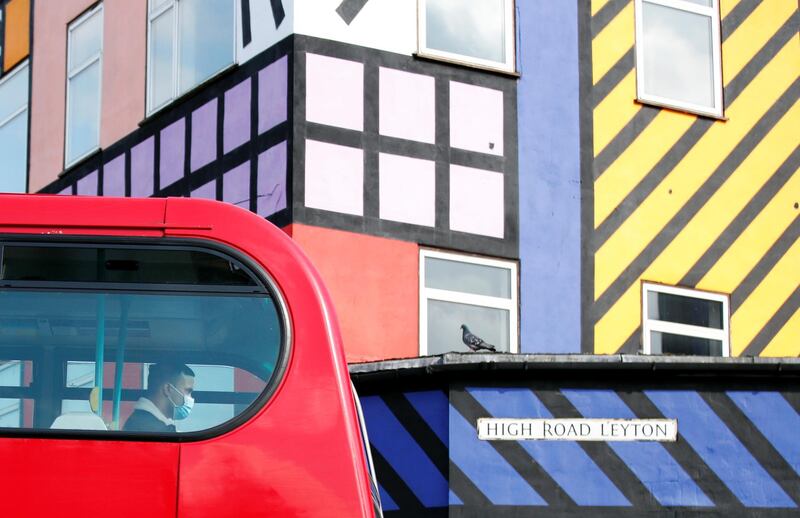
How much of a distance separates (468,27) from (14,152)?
7150mm

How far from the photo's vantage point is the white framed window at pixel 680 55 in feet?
60.7

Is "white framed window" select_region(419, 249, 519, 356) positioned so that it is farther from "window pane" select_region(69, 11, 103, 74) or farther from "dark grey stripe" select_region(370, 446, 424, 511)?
"window pane" select_region(69, 11, 103, 74)

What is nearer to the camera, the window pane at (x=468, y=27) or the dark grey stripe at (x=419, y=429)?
the dark grey stripe at (x=419, y=429)

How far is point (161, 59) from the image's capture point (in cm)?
1909

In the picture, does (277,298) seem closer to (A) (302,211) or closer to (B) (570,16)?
(A) (302,211)

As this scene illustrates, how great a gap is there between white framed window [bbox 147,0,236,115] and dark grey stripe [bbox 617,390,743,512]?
209 inches

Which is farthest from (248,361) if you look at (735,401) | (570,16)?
Result: (570,16)

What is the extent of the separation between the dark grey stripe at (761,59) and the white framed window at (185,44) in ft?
16.6

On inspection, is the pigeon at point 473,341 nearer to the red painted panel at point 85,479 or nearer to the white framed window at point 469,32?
the white framed window at point 469,32

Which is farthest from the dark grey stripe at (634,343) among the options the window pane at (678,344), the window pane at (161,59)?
the window pane at (161,59)

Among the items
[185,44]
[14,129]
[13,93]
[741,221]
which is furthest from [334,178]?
[13,93]

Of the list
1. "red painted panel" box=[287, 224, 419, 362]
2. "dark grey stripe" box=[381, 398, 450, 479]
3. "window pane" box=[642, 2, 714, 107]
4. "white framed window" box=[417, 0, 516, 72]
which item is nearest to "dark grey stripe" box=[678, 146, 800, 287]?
"window pane" box=[642, 2, 714, 107]

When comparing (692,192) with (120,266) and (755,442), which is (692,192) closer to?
(755,442)

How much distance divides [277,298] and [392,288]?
26.1 feet
